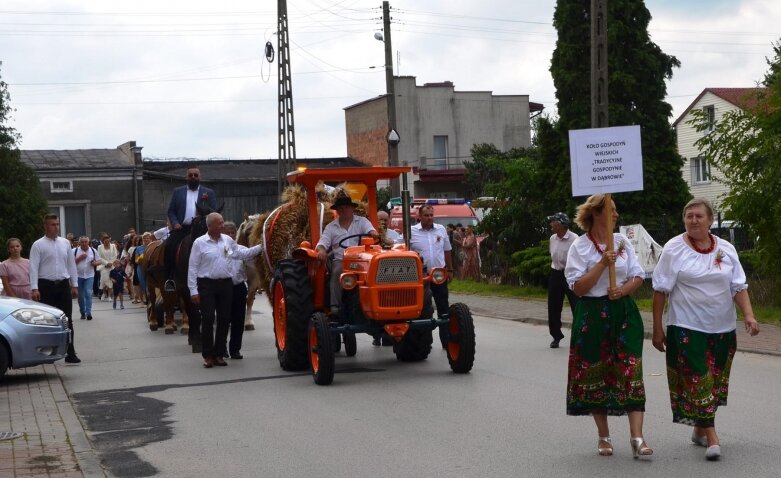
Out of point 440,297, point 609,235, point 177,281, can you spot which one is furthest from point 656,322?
point 177,281

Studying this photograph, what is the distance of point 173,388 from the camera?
1291 centimetres

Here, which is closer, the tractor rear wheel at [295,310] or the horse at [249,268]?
the tractor rear wheel at [295,310]

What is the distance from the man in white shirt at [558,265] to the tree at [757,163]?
183 inches

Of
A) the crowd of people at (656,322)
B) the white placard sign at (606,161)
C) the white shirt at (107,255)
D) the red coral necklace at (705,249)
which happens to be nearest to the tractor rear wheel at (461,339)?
the white placard sign at (606,161)

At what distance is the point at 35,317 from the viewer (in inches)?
531

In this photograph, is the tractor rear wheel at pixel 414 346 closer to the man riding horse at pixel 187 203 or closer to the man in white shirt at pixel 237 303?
the man in white shirt at pixel 237 303

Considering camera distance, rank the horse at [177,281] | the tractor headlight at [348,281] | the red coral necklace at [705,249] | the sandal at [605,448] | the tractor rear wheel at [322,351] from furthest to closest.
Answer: the horse at [177,281] < the tractor headlight at [348,281] < the tractor rear wheel at [322,351] < the sandal at [605,448] < the red coral necklace at [705,249]

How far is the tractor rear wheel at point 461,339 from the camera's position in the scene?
41.5 feet

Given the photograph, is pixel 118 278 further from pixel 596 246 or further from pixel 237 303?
pixel 596 246

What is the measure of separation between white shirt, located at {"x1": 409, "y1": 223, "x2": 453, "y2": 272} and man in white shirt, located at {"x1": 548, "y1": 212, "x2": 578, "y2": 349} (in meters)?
1.48

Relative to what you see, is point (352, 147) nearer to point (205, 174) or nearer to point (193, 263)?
point (205, 174)

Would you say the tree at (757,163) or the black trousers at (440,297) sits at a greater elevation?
the tree at (757,163)

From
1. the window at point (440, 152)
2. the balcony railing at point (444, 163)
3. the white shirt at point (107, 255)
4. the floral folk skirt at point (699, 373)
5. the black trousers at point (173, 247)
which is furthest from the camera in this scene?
the window at point (440, 152)

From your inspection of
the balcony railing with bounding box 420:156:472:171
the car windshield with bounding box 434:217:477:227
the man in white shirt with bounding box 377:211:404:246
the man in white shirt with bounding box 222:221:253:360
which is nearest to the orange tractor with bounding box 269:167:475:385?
the man in white shirt with bounding box 222:221:253:360
